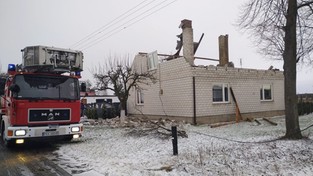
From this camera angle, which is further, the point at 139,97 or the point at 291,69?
the point at 139,97

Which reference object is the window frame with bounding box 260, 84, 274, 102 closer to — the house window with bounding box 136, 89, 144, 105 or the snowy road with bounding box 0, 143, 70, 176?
the house window with bounding box 136, 89, 144, 105

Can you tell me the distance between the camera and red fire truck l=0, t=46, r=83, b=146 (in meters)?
10.2

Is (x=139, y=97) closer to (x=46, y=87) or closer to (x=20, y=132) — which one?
(x=46, y=87)

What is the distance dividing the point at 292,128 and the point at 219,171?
18.8 feet

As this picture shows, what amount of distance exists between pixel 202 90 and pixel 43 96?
10805 mm

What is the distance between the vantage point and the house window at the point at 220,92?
19781 millimetres

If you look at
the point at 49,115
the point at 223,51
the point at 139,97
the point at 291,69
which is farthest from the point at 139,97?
the point at 291,69

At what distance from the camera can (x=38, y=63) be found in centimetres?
1055

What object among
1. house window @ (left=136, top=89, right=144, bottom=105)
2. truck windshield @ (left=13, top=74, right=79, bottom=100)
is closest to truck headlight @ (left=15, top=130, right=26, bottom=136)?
truck windshield @ (left=13, top=74, right=79, bottom=100)

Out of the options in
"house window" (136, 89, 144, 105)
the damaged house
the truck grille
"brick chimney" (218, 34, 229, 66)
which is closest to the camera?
Answer: the truck grille

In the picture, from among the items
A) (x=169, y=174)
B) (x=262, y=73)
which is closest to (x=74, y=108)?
(x=169, y=174)

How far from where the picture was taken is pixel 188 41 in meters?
19.0

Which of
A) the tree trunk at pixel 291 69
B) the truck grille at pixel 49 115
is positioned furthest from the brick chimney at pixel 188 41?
the truck grille at pixel 49 115

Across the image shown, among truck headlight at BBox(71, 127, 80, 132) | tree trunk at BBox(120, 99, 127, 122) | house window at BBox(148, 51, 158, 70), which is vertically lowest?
truck headlight at BBox(71, 127, 80, 132)
